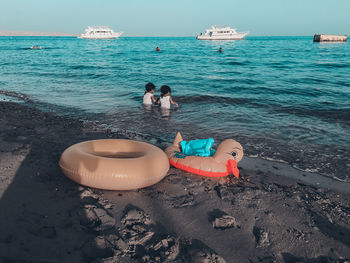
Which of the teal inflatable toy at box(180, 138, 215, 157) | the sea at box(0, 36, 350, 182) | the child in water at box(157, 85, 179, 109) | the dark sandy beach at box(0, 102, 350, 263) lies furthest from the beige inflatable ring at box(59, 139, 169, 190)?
the child in water at box(157, 85, 179, 109)

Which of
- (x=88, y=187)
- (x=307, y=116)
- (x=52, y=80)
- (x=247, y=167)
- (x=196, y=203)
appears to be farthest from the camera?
(x=52, y=80)

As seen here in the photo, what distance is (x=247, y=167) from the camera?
193 inches

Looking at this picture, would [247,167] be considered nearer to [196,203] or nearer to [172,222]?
[196,203]

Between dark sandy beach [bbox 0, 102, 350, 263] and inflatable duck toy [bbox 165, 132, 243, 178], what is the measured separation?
14 cm

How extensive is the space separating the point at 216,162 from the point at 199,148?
1.80ft

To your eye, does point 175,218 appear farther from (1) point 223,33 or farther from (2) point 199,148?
(1) point 223,33

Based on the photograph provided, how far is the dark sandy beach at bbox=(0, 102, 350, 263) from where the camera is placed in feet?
8.89

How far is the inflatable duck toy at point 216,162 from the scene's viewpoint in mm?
4324

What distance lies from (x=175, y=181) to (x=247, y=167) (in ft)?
4.95

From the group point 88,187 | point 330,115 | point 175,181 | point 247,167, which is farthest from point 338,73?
point 88,187

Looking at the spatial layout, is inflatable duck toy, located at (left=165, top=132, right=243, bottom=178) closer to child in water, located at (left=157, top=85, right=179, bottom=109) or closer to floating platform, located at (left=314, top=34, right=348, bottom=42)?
child in water, located at (left=157, top=85, right=179, bottom=109)

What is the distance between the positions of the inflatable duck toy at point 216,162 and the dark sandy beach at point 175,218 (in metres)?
0.14

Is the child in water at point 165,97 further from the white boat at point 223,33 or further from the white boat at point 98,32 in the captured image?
the white boat at point 98,32

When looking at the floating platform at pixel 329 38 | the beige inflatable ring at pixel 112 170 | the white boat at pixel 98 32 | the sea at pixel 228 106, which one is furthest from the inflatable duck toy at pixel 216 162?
the white boat at pixel 98 32
